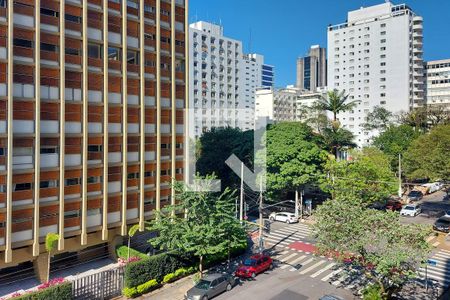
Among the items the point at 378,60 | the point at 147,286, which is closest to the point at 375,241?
the point at 147,286

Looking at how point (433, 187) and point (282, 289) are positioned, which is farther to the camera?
point (433, 187)

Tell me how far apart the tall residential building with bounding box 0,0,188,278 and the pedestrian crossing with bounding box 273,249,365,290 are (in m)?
10.4

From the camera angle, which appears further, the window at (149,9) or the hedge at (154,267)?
the window at (149,9)

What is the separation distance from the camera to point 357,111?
94062mm

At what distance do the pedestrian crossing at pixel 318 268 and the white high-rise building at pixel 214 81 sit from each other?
59.3 m

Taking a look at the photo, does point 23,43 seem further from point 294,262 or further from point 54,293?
point 294,262

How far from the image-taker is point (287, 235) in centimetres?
3619

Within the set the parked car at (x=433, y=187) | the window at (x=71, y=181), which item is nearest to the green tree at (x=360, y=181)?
the parked car at (x=433, y=187)

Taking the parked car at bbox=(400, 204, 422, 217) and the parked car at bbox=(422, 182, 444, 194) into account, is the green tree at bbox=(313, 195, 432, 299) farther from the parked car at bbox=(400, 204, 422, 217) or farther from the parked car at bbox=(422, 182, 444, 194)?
the parked car at bbox=(422, 182, 444, 194)

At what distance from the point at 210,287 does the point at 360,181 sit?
23.6m

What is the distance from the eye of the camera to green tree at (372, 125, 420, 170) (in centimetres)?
5766

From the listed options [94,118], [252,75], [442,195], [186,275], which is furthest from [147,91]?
[252,75]

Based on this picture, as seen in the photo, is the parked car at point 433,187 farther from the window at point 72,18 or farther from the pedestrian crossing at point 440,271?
the window at point 72,18

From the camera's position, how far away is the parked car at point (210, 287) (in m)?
21.7
